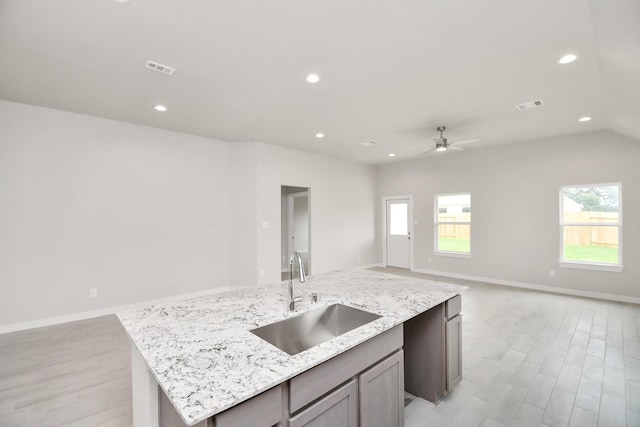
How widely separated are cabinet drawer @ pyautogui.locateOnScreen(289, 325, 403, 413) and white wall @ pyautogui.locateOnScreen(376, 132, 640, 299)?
5293 mm

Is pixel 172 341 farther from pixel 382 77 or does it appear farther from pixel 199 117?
pixel 199 117

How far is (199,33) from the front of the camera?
7.56ft

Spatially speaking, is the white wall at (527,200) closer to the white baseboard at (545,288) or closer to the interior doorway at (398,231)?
the white baseboard at (545,288)

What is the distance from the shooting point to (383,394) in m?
1.61

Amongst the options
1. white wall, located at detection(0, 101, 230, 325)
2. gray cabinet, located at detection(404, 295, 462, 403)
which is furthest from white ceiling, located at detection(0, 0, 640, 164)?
gray cabinet, located at detection(404, 295, 462, 403)

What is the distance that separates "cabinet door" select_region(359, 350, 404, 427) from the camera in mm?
1485

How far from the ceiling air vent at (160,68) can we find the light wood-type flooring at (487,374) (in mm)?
2883

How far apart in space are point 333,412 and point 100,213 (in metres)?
4.43

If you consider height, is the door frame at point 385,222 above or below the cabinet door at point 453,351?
above

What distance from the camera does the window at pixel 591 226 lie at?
4.85 meters

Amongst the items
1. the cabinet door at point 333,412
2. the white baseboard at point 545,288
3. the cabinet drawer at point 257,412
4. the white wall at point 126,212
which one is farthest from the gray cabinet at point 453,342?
the white baseboard at point 545,288

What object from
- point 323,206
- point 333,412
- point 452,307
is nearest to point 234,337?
point 333,412

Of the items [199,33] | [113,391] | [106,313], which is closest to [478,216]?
[199,33]

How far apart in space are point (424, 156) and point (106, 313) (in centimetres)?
692
